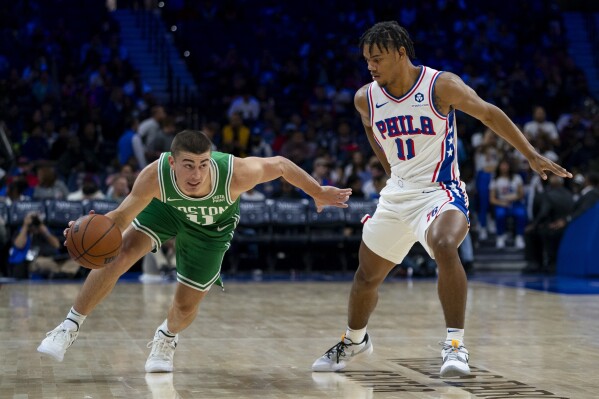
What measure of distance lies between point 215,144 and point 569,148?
20.9 ft

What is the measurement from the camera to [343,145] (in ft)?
63.0

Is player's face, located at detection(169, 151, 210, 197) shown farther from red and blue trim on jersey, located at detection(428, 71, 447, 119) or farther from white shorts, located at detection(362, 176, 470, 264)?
red and blue trim on jersey, located at detection(428, 71, 447, 119)

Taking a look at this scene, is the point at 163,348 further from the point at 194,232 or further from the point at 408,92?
the point at 408,92

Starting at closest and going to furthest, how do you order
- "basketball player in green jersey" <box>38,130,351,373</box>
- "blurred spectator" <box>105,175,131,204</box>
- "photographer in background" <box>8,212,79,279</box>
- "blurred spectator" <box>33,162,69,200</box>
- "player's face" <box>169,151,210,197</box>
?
"player's face" <box>169,151,210,197</box>
"basketball player in green jersey" <box>38,130,351,373</box>
"photographer in background" <box>8,212,79,279</box>
"blurred spectator" <box>105,175,131,204</box>
"blurred spectator" <box>33,162,69,200</box>

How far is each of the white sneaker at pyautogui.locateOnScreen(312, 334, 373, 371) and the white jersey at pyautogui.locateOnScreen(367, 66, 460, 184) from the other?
1.08 meters

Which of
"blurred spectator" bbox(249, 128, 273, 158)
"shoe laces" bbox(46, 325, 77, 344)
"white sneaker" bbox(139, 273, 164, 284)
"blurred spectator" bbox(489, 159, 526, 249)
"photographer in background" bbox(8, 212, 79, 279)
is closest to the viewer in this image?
"shoe laces" bbox(46, 325, 77, 344)

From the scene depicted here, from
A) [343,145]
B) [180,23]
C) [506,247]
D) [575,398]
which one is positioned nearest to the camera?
[575,398]

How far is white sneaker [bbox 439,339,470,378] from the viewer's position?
6.03 m

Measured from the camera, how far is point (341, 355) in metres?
6.64

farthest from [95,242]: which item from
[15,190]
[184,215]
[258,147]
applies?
[258,147]

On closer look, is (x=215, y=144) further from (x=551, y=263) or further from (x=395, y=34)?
(x=395, y=34)

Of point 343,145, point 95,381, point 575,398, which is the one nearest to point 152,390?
point 95,381

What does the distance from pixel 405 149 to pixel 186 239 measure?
1438mm

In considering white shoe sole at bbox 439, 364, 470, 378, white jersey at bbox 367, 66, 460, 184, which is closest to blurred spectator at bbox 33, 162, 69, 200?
white jersey at bbox 367, 66, 460, 184
